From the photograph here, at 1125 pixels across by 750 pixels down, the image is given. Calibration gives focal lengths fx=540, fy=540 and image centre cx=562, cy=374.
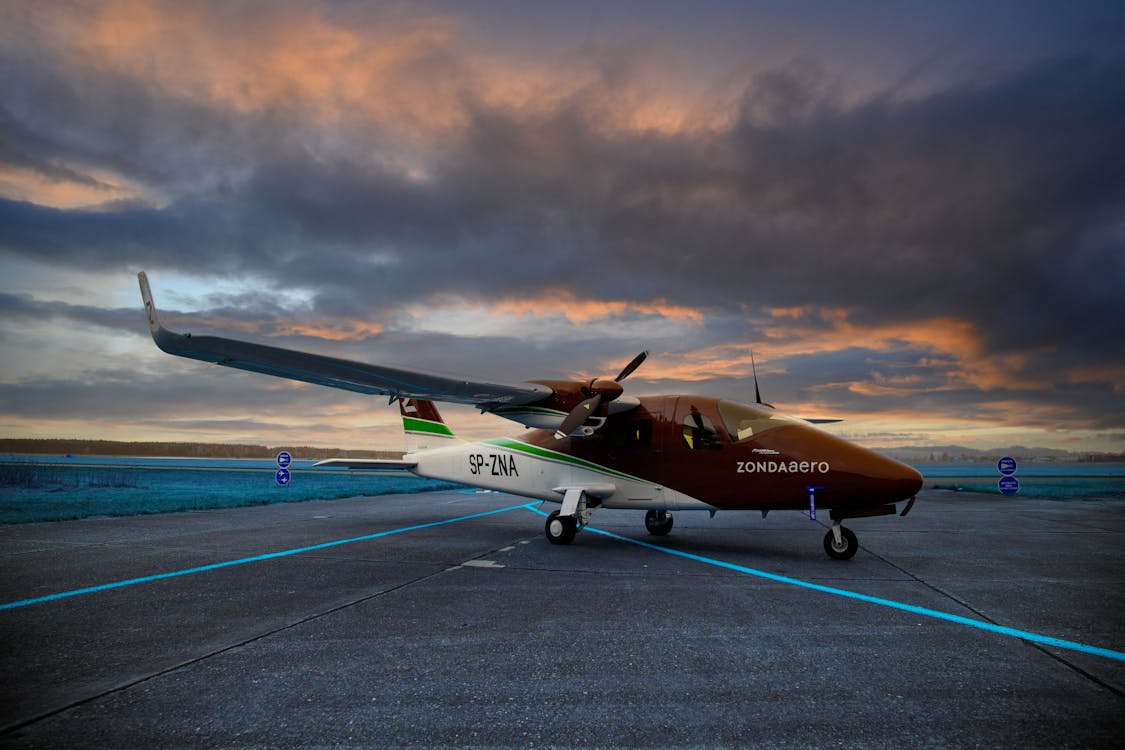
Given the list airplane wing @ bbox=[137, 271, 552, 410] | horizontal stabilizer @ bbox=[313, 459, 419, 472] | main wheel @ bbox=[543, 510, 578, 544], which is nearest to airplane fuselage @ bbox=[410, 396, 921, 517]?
main wheel @ bbox=[543, 510, 578, 544]

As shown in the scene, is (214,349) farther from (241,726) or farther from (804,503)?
(804,503)

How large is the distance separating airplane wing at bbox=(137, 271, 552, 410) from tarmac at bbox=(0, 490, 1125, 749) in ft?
9.18

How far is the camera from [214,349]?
6668mm

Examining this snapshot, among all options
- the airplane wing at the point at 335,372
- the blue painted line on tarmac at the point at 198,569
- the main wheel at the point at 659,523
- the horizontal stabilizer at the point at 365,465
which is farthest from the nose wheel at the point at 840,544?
the horizontal stabilizer at the point at 365,465

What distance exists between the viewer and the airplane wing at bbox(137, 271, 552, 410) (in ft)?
21.3

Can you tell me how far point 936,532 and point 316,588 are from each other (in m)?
13.0

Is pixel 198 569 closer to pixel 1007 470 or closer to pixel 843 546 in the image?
pixel 843 546

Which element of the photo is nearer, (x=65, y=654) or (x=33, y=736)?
(x=33, y=736)

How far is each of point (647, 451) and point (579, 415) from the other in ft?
5.61

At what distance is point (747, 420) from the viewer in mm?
9758

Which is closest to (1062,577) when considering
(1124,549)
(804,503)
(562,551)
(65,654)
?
(804,503)

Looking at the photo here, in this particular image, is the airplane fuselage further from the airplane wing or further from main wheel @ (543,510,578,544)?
the airplane wing

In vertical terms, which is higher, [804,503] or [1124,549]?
[804,503]

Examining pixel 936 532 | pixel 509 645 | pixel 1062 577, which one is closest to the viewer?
pixel 509 645
